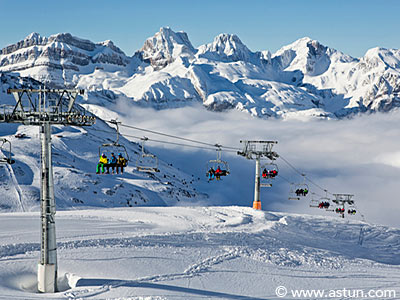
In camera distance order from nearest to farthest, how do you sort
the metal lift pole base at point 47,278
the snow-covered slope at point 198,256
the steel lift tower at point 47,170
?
the steel lift tower at point 47,170 → the metal lift pole base at point 47,278 → the snow-covered slope at point 198,256

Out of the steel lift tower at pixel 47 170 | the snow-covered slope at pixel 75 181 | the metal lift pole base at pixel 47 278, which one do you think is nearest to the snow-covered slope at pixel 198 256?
the metal lift pole base at pixel 47 278

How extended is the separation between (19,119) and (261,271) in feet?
56.0

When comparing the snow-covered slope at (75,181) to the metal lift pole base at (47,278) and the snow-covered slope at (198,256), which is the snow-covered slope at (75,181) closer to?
the snow-covered slope at (198,256)

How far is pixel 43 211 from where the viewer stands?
23812mm

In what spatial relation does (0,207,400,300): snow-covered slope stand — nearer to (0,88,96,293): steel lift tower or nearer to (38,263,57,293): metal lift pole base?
(38,263,57,293): metal lift pole base

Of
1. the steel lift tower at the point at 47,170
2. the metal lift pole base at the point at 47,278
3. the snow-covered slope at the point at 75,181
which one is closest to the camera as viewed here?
the steel lift tower at the point at 47,170

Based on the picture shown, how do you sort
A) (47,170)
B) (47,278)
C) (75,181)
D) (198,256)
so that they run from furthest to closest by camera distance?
(75,181), (198,256), (47,278), (47,170)

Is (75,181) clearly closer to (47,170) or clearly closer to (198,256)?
(198,256)

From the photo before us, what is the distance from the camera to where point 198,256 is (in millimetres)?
31453

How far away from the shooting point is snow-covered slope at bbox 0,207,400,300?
25.3 meters

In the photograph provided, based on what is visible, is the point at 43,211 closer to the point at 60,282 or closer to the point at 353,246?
the point at 60,282

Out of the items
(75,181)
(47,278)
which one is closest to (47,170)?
(47,278)

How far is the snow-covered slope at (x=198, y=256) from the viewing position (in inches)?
995

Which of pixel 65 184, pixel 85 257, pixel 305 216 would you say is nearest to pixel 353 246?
pixel 305 216
